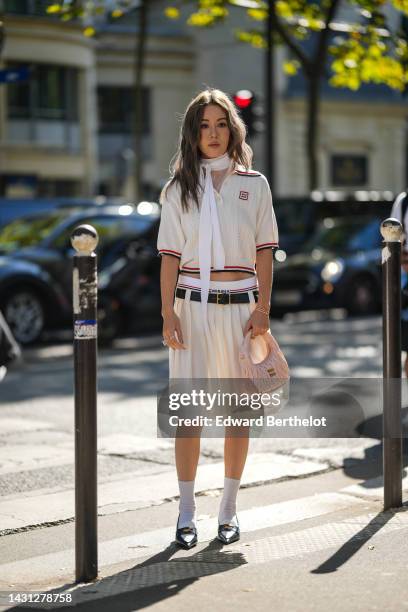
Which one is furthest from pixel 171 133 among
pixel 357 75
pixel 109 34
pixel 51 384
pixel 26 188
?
pixel 51 384

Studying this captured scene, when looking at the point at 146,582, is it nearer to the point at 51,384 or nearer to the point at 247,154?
the point at 247,154

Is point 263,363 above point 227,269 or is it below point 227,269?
below

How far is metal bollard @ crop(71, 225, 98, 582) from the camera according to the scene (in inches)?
185

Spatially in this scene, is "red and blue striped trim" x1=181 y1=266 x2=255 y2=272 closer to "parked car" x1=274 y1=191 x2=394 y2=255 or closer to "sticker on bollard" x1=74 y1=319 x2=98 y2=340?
"sticker on bollard" x1=74 y1=319 x2=98 y2=340

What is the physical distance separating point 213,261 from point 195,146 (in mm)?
498

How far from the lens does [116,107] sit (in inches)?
1769

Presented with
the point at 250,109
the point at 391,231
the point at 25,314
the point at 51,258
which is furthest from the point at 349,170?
the point at 391,231

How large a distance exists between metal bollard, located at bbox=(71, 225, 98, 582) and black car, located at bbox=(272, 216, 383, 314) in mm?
13117

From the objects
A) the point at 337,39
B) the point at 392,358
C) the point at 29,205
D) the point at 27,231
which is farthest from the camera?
the point at 337,39

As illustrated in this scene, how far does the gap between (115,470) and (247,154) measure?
236cm

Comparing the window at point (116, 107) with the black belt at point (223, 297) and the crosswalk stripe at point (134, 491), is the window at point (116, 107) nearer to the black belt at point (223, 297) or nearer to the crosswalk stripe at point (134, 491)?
the crosswalk stripe at point (134, 491)

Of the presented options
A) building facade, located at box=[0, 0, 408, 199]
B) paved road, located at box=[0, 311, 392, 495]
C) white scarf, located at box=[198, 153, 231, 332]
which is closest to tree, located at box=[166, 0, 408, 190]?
paved road, located at box=[0, 311, 392, 495]

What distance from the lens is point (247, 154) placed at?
17.9ft

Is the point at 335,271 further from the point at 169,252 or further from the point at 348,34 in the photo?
the point at 169,252
